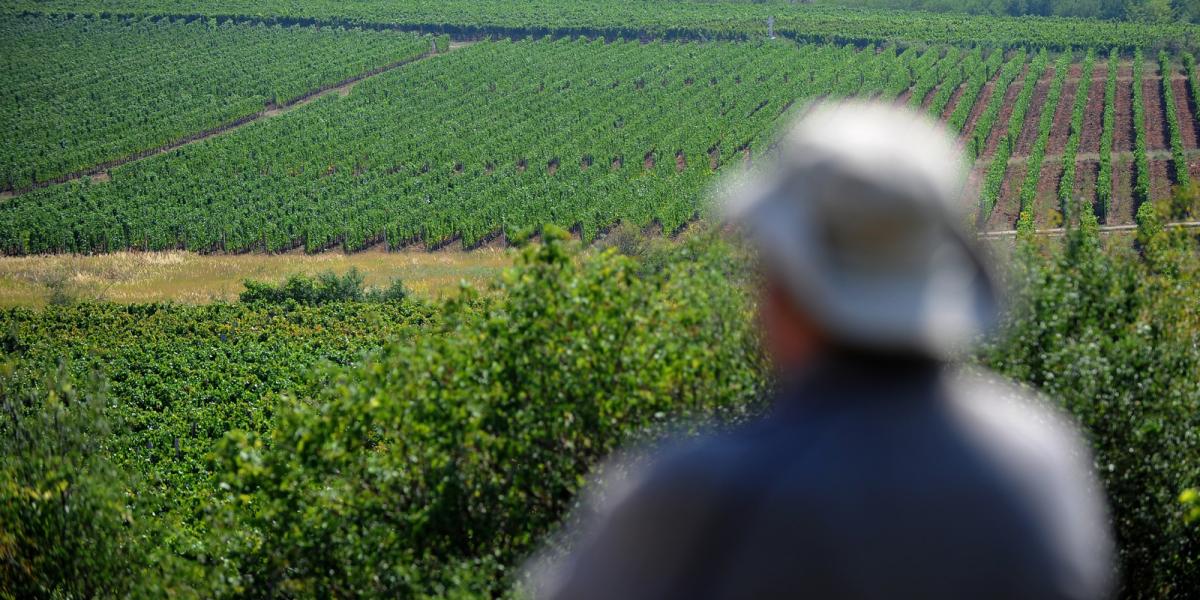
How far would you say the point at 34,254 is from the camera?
5019 cm

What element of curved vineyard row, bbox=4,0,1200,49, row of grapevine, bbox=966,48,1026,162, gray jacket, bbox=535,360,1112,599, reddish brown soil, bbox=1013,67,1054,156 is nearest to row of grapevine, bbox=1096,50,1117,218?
reddish brown soil, bbox=1013,67,1054,156

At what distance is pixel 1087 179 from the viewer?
165ft

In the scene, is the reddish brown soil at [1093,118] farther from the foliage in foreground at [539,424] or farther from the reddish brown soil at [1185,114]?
the foliage in foreground at [539,424]

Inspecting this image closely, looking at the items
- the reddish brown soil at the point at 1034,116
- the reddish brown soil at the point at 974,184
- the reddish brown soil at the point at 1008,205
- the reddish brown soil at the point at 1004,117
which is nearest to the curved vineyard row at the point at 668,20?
the reddish brown soil at the point at 1034,116

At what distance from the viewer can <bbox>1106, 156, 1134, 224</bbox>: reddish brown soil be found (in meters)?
46.1

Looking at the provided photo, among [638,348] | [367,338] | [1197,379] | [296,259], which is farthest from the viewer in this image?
[296,259]

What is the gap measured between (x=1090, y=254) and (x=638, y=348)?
5.15 meters

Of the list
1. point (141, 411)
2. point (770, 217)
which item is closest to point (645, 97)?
point (141, 411)

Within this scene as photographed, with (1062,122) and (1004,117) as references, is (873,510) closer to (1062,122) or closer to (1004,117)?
→ (1062,122)

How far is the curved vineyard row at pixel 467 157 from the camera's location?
5147cm

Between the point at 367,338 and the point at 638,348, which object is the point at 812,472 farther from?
the point at 367,338

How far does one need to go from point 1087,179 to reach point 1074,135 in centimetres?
732

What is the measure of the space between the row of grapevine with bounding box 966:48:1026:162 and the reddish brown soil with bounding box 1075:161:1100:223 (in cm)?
453

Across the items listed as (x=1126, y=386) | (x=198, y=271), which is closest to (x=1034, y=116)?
(x=198, y=271)
